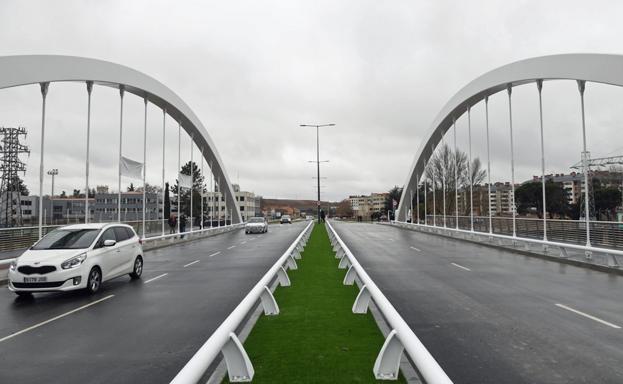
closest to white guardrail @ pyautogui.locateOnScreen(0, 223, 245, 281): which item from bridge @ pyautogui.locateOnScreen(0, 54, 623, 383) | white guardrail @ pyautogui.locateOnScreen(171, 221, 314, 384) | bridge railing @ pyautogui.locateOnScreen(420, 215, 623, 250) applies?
bridge @ pyautogui.locateOnScreen(0, 54, 623, 383)

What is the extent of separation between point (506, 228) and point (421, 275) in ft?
75.8

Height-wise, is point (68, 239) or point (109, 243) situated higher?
point (68, 239)

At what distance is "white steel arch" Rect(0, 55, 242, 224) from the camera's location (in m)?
17.8

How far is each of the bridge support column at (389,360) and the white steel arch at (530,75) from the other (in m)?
18.3

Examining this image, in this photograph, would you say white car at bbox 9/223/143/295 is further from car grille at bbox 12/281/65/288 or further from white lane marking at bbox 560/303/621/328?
white lane marking at bbox 560/303/621/328

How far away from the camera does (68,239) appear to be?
11078mm

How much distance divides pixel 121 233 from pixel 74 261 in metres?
2.70

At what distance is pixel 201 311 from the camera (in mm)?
8352

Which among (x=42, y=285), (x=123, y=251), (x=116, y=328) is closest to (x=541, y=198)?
(x=123, y=251)

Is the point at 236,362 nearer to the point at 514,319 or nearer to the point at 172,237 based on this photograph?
the point at 514,319

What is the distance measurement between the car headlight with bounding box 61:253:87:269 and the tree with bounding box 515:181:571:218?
241ft

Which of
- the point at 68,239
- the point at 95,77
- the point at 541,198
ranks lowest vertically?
the point at 68,239

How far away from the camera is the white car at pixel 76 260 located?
31.3ft

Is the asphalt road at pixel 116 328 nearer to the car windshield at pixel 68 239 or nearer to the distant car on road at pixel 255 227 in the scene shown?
the car windshield at pixel 68 239
